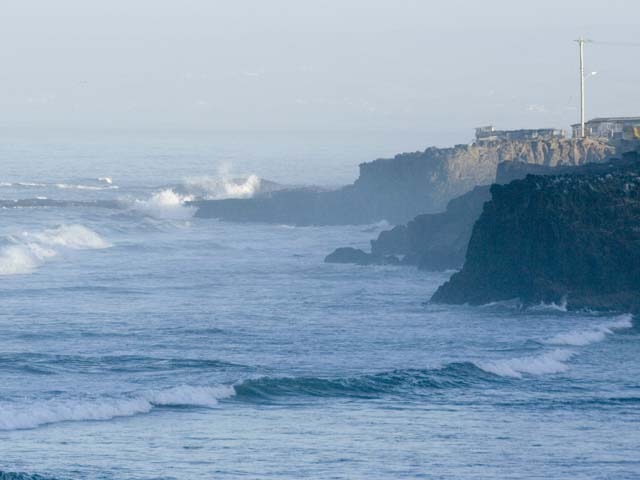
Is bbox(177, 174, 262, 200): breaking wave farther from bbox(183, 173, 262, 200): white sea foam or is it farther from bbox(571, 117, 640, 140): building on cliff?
bbox(571, 117, 640, 140): building on cliff

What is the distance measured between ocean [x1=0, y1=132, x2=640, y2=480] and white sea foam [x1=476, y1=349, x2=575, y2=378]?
0.09 meters

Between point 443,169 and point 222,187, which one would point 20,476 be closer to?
point 443,169

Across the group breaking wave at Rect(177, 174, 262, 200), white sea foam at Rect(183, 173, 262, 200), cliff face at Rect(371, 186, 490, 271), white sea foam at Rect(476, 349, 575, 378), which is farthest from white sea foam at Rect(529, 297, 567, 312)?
white sea foam at Rect(183, 173, 262, 200)

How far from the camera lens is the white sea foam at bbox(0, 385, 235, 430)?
3851 centimetres

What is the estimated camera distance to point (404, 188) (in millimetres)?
106500

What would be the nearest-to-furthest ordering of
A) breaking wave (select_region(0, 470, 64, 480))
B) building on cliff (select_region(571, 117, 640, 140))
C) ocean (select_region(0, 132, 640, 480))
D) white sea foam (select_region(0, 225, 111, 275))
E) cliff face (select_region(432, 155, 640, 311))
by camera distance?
1. breaking wave (select_region(0, 470, 64, 480))
2. ocean (select_region(0, 132, 640, 480))
3. cliff face (select_region(432, 155, 640, 311))
4. white sea foam (select_region(0, 225, 111, 275))
5. building on cliff (select_region(571, 117, 640, 140))

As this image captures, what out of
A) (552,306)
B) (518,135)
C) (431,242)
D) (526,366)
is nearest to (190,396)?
(526,366)

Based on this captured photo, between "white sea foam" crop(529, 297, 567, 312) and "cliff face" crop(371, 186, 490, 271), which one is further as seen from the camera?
"cliff face" crop(371, 186, 490, 271)

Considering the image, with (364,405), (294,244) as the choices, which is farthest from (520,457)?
(294,244)

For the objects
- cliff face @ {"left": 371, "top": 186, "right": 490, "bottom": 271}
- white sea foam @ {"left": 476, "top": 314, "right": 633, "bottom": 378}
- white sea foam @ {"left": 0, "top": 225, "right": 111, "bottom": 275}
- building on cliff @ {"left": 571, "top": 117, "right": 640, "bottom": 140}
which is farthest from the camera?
building on cliff @ {"left": 571, "top": 117, "right": 640, "bottom": 140}

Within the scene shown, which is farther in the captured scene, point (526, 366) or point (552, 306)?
point (552, 306)

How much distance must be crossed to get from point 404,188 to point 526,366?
59.7 m

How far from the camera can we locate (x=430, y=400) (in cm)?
4228

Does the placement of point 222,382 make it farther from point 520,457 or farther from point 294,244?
point 294,244
